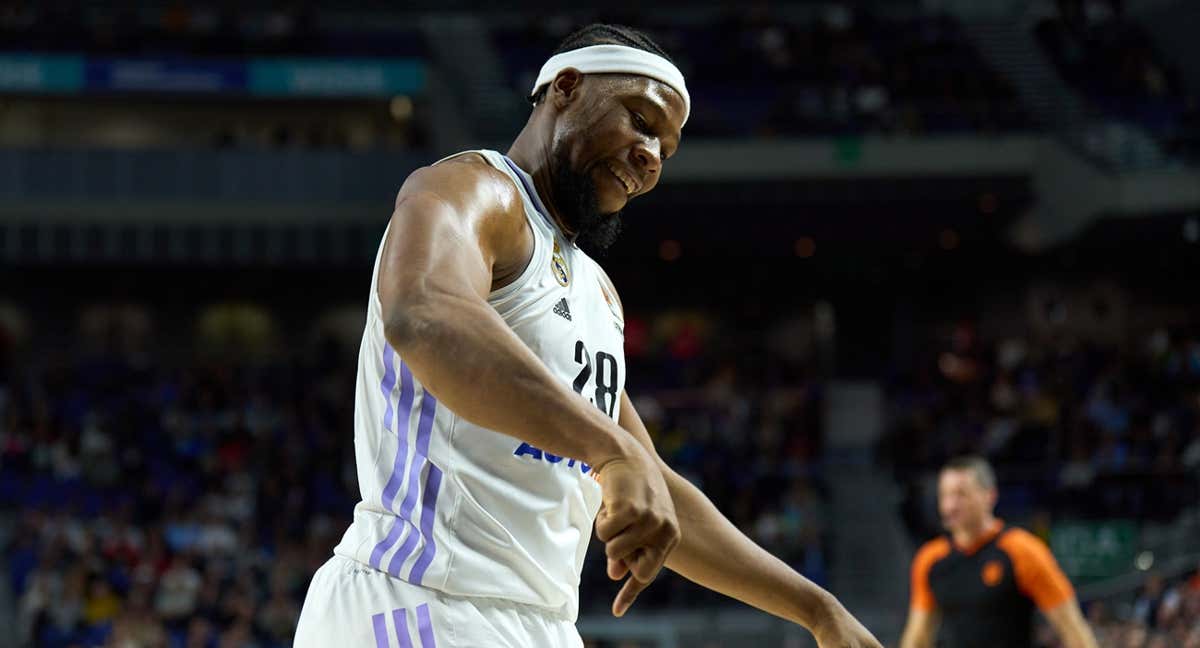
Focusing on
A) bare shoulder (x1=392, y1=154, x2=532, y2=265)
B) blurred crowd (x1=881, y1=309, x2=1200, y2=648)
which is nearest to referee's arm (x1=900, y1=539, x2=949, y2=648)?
bare shoulder (x1=392, y1=154, x2=532, y2=265)

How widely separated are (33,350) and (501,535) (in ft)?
90.5

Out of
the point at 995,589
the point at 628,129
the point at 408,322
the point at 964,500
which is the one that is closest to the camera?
the point at 408,322

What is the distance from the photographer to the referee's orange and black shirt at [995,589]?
23.1ft

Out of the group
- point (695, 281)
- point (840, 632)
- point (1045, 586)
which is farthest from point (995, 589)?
point (695, 281)

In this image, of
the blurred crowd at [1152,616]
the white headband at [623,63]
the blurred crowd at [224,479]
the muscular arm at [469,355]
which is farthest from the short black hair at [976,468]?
the blurred crowd at [224,479]

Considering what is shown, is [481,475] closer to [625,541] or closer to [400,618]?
Answer: [400,618]

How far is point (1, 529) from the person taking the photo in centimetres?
2044

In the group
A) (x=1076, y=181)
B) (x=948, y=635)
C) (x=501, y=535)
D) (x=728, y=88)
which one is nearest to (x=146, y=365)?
(x=728, y=88)

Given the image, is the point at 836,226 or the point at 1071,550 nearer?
the point at 1071,550

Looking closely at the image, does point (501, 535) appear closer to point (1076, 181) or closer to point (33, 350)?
point (1076, 181)

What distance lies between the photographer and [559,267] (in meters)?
2.71

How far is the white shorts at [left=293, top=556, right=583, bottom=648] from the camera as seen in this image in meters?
2.54

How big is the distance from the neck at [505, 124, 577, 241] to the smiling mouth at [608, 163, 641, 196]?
138 mm

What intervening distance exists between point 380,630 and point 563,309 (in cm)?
64
